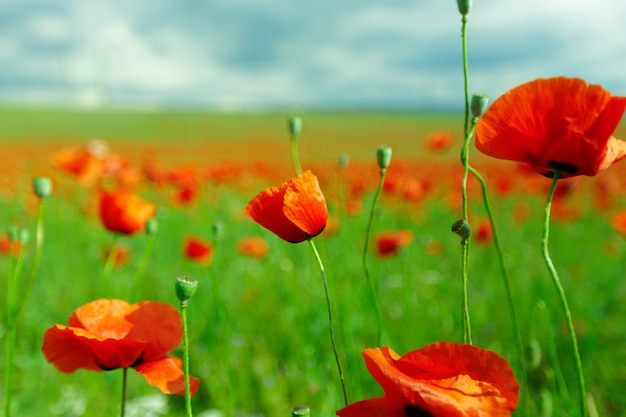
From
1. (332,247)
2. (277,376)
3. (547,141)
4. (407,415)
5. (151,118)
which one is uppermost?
(151,118)

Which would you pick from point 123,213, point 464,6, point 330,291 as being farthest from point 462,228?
point 123,213

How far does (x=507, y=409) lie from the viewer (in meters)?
0.64

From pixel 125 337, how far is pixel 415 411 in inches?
21.0

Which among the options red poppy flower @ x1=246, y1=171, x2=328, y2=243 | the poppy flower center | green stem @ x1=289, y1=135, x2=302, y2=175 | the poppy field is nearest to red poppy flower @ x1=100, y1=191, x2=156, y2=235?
the poppy field

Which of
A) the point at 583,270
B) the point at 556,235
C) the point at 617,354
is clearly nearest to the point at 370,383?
the point at 617,354

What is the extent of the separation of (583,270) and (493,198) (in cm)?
233

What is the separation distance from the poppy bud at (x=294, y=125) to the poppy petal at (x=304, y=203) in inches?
19.1

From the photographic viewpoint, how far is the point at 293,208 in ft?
2.81

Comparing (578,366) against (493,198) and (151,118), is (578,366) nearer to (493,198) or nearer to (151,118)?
(493,198)

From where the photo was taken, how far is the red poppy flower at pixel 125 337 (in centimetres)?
89

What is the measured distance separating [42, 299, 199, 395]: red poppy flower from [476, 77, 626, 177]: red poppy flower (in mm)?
586

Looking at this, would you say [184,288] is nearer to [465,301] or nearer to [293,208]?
[293,208]

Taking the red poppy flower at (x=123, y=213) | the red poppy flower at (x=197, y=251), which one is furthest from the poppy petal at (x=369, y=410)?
the red poppy flower at (x=197, y=251)

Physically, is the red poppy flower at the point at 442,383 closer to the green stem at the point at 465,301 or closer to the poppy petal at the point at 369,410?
the poppy petal at the point at 369,410
